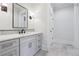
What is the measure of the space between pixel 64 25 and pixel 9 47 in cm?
473

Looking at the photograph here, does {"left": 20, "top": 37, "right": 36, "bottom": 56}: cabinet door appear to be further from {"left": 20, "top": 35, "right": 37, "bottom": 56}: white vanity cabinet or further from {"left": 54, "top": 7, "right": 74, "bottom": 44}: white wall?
{"left": 54, "top": 7, "right": 74, "bottom": 44}: white wall

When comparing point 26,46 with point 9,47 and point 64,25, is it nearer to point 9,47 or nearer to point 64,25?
point 9,47

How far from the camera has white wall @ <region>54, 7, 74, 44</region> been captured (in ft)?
17.7

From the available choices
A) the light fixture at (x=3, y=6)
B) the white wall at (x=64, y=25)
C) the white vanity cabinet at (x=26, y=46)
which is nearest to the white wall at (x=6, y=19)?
the light fixture at (x=3, y=6)

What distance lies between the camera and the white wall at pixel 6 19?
2078 mm

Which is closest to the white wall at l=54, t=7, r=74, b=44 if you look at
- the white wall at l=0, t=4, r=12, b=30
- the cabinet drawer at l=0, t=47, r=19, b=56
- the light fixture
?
the white wall at l=0, t=4, r=12, b=30

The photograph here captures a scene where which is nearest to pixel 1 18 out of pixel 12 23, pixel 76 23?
pixel 12 23

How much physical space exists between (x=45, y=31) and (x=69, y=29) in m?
2.50

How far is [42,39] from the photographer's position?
3.69 metres

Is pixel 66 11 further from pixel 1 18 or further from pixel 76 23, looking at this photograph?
pixel 1 18

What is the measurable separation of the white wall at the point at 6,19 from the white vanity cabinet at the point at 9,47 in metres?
0.68

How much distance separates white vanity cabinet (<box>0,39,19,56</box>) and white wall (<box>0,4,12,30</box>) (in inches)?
26.9

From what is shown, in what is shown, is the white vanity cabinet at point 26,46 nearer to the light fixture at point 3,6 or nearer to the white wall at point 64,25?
the light fixture at point 3,6

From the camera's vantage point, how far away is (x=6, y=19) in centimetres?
223
